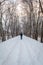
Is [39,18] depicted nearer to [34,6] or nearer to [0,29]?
[34,6]

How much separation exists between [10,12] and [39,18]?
10.2m

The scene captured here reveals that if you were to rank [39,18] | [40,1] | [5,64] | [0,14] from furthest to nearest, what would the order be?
[39,18], [0,14], [40,1], [5,64]

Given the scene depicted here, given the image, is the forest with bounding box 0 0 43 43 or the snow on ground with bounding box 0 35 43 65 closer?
the snow on ground with bounding box 0 35 43 65

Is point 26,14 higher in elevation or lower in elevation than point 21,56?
higher

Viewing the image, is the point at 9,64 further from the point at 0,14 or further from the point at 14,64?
the point at 0,14

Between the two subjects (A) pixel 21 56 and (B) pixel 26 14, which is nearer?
(A) pixel 21 56

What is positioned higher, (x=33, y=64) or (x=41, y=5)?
(x=41, y=5)

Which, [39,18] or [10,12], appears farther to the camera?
[10,12]

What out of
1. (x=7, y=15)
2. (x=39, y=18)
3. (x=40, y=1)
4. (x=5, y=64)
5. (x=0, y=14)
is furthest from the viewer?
(x=7, y=15)

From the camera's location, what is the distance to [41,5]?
108 feet

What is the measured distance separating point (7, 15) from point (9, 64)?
3814cm

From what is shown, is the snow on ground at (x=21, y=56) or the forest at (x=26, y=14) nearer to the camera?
the snow on ground at (x=21, y=56)

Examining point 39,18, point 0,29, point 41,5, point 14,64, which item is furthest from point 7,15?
point 14,64

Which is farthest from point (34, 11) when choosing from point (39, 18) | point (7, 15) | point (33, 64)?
point (33, 64)
